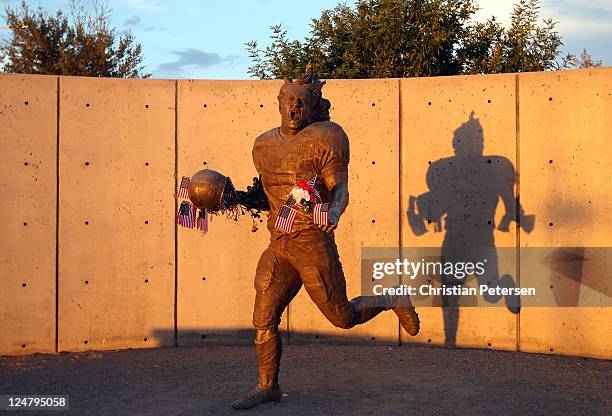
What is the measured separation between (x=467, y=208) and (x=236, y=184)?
2.77 m

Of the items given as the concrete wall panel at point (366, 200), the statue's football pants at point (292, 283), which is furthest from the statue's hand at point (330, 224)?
the concrete wall panel at point (366, 200)

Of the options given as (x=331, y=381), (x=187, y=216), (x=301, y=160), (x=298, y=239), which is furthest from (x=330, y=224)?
(x=331, y=381)

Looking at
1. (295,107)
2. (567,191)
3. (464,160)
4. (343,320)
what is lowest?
(343,320)

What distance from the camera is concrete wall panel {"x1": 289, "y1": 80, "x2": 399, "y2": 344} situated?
9070 mm

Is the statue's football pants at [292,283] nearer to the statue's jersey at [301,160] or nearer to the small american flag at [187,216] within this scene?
the statue's jersey at [301,160]

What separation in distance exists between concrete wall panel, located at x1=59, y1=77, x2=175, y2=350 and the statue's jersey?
3.08 meters

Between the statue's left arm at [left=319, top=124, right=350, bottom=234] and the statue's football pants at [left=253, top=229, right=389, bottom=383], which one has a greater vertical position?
the statue's left arm at [left=319, top=124, right=350, bottom=234]

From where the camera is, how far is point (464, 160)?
9.01 meters

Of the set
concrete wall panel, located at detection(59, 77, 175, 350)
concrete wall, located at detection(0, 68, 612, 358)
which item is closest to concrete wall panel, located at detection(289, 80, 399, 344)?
concrete wall, located at detection(0, 68, 612, 358)

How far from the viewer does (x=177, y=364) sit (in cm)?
798

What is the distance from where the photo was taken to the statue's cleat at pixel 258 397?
19.6 ft

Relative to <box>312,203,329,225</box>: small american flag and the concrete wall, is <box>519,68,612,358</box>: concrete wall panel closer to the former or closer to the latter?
the concrete wall

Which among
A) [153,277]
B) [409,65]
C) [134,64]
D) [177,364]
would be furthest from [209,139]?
[134,64]

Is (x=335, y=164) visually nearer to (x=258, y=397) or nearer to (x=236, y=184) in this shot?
(x=258, y=397)
